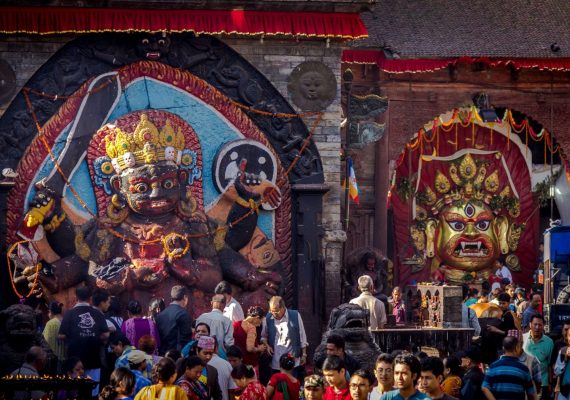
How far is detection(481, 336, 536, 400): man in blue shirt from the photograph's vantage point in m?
16.9

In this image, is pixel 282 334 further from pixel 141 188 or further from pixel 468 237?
pixel 468 237

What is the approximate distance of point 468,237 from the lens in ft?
120

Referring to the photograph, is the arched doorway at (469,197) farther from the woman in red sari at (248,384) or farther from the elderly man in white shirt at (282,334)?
the woman in red sari at (248,384)

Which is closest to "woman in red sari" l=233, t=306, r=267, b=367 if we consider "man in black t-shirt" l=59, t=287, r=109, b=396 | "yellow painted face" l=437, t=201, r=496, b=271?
"man in black t-shirt" l=59, t=287, r=109, b=396

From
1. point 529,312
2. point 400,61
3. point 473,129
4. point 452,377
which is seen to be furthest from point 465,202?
point 452,377

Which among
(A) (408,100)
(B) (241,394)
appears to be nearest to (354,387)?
(B) (241,394)

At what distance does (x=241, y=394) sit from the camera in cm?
1728

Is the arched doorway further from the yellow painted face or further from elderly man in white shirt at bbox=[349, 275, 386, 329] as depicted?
elderly man in white shirt at bbox=[349, 275, 386, 329]

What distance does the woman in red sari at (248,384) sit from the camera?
16906mm

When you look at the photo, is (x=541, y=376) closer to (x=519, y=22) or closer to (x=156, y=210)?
(x=156, y=210)

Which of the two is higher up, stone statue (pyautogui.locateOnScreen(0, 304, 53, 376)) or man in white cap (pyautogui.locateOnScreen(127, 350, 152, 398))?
stone statue (pyautogui.locateOnScreen(0, 304, 53, 376))

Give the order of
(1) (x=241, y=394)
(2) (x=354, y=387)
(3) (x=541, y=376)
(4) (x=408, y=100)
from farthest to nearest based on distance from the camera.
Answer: (4) (x=408, y=100), (3) (x=541, y=376), (1) (x=241, y=394), (2) (x=354, y=387)

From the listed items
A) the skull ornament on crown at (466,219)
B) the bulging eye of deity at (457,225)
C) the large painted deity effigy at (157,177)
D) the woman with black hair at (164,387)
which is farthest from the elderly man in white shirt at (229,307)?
the bulging eye of deity at (457,225)

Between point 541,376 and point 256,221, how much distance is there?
7.61 m
